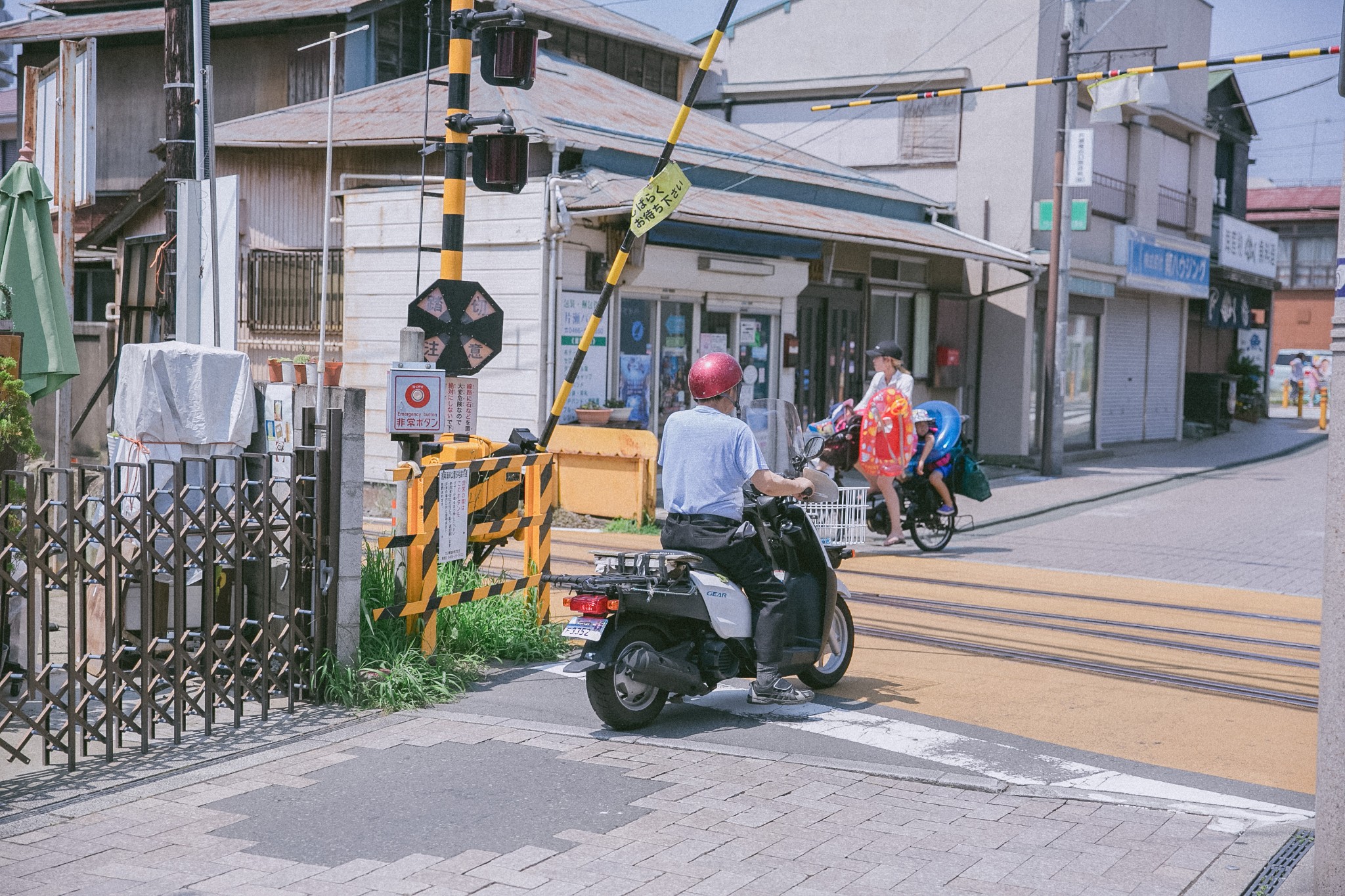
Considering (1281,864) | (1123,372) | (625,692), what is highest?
(1123,372)

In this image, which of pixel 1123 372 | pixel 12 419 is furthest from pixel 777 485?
pixel 1123 372

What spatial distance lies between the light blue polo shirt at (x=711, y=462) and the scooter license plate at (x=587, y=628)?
745mm

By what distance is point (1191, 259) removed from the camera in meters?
30.0

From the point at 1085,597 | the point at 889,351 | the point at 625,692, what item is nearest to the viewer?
the point at 625,692

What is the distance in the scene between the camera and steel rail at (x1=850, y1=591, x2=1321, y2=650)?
9273 mm

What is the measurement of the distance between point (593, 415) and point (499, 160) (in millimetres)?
6012

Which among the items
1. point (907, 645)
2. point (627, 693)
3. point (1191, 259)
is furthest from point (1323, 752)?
point (1191, 259)

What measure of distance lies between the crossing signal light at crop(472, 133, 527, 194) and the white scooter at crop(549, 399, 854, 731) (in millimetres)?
3226

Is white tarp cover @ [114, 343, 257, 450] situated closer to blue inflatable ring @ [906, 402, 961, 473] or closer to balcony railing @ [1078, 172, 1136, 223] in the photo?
blue inflatable ring @ [906, 402, 961, 473]

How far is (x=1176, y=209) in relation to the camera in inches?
1183

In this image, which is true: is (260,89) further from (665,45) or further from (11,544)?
(11,544)

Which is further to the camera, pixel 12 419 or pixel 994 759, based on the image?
pixel 12 419

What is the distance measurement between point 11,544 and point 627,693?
283cm

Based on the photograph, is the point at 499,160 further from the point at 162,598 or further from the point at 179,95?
the point at 162,598
